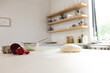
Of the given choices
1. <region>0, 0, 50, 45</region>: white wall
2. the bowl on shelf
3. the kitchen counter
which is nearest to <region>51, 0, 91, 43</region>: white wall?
<region>0, 0, 50, 45</region>: white wall

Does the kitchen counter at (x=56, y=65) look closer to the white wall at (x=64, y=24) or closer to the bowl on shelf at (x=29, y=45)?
the bowl on shelf at (x=29, y=45)

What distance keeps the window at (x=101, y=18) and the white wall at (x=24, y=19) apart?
1.82 m

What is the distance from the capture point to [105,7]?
9.26 ft

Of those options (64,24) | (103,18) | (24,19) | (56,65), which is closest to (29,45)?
(56,65)

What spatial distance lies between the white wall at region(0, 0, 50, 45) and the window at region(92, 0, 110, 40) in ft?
5.98

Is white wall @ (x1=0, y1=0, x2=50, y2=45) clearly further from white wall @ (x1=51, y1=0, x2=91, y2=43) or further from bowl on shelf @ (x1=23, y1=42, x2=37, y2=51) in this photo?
bowl on shelf @ (x1=23, y1=42, x2=37, y2=51)

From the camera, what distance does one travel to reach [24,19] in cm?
376

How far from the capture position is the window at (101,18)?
278cm

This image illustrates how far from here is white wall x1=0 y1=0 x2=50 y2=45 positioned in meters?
3.43

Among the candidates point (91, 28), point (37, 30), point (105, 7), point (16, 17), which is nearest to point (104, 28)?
point (91, 28)

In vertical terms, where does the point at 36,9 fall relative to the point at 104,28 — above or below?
above

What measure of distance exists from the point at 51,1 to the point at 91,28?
2.07 meters

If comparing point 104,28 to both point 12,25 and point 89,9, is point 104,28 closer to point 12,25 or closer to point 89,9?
point 89,9

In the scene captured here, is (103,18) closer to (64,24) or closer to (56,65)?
(64,24)
